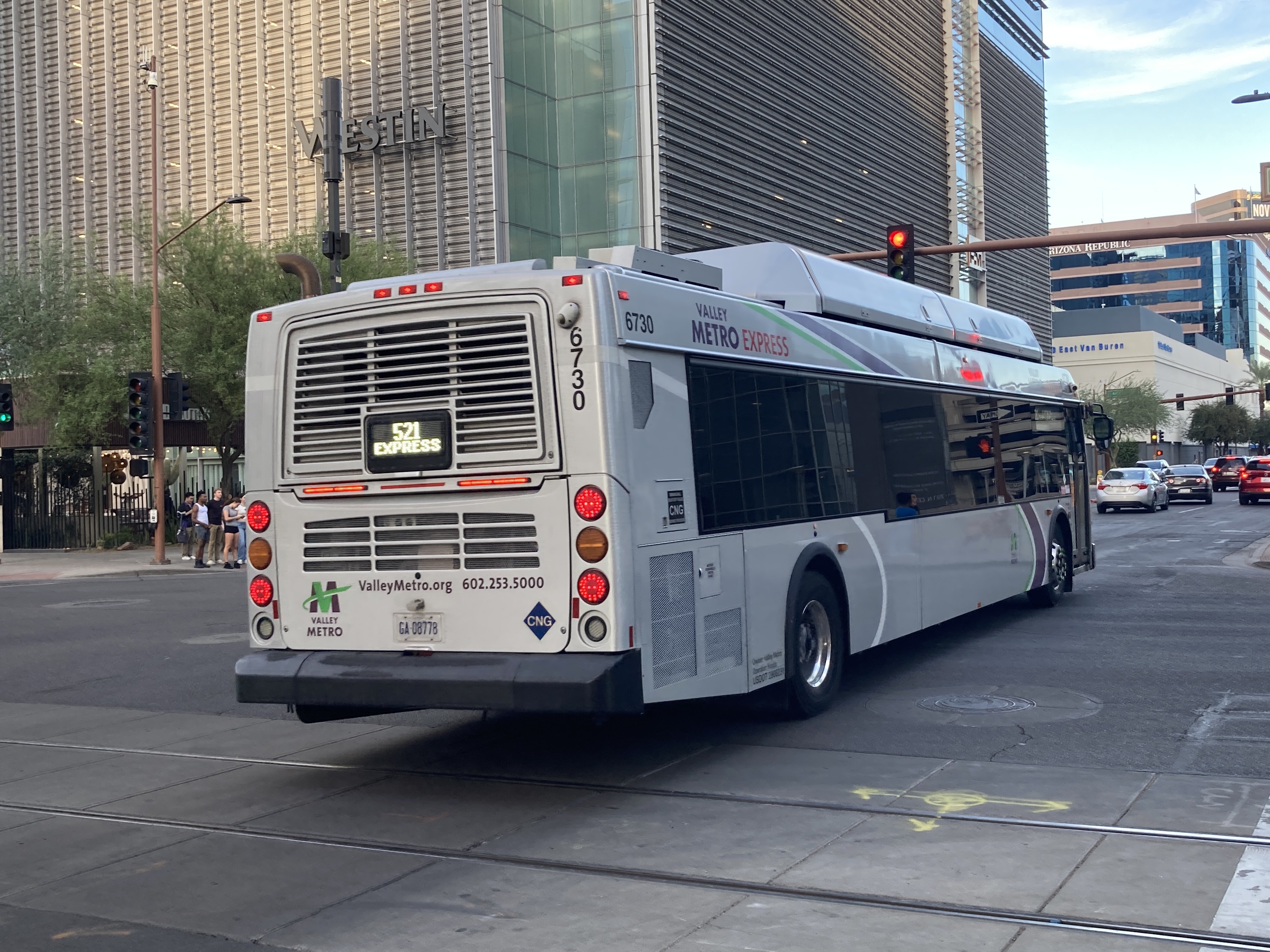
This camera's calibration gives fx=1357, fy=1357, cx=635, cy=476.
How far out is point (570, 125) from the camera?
138 ft

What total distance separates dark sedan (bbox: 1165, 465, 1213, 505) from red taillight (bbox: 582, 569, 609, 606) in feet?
150

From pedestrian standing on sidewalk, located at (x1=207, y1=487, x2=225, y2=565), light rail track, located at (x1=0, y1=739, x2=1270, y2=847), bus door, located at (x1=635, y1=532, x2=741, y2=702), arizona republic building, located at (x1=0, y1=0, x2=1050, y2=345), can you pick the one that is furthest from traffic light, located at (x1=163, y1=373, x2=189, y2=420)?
bus door, located at (x1=635, y1=532, x2=741, y2=702)

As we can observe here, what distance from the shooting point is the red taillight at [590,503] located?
716 centimetres

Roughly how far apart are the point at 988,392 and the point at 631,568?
24.2 feet

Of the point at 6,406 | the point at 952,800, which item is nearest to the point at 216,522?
the point at 6,406

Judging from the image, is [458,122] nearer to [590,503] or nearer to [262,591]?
[262,591]

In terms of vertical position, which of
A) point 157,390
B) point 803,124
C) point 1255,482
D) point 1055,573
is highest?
point 803,124

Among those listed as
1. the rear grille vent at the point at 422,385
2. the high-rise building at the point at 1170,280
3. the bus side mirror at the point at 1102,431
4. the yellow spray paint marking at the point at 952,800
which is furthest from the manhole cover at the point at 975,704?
the high-rise building at the point at 1170,280

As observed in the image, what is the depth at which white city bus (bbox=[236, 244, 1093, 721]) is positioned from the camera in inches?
285

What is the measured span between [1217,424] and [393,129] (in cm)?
9349

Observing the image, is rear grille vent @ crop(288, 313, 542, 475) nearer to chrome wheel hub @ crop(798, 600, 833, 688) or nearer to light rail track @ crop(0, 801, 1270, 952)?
light rail track @ crop(0, 801, 1270, 952)

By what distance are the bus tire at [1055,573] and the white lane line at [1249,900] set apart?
9.56 metres

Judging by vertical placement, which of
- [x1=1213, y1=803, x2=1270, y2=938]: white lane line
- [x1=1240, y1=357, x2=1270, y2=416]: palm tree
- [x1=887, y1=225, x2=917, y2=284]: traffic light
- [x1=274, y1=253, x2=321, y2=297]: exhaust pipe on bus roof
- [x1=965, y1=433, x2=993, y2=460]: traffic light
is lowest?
[x1=1213, y1=803, x2=1270, y2=938]: white lane line

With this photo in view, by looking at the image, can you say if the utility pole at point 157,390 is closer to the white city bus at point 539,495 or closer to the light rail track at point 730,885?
the white city bus at point 539,495
